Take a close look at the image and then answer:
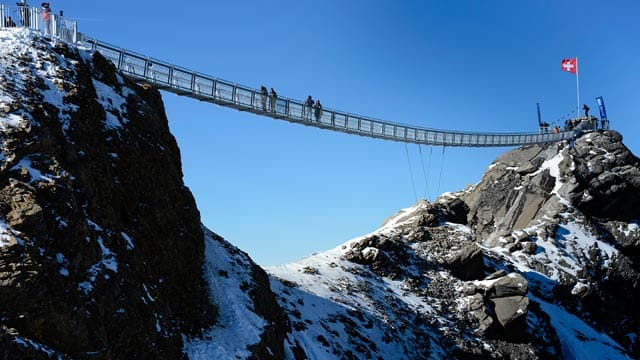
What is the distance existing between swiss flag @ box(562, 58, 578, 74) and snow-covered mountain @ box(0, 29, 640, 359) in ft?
45.3

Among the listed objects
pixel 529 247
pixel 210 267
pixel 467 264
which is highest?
pixel 529 247

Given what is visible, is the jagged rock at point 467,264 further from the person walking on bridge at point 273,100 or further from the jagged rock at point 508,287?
the person walking on bridge at point 273,100

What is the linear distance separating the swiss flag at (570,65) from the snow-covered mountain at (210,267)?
13.8 m

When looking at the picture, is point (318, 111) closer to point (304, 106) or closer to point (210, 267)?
point (304, 106)

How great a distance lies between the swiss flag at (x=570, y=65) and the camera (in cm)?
6675

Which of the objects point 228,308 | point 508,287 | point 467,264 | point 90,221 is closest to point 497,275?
point 508,287

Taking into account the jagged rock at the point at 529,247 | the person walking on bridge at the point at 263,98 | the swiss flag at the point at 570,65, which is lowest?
the jagged rock at the point at 529,247

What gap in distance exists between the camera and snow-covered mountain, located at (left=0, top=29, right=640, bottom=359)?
16.8 m

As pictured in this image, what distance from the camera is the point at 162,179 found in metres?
24.4

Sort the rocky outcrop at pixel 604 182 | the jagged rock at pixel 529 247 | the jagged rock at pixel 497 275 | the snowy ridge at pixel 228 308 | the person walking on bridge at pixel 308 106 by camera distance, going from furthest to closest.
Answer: the rocky outcrop at pixel 604 182, the jagged rock at pixel 529 247, the jagged rock at pixel 497 275, the person walking on bridge at pixel 308 106, the snowy ridge at pixel 228 308

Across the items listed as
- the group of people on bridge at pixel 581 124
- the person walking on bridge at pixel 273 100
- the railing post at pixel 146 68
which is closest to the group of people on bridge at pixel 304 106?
the person walking on bridge at pixel 273 100

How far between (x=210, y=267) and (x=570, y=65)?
5238 centimetres

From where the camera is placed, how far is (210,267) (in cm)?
2716

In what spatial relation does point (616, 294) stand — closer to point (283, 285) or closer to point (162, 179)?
point (283, 285)
